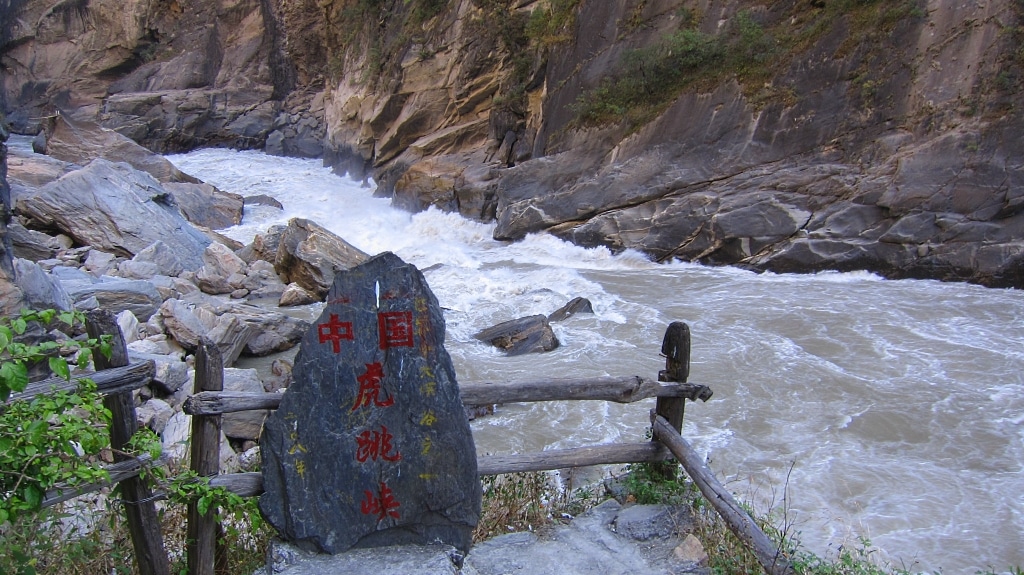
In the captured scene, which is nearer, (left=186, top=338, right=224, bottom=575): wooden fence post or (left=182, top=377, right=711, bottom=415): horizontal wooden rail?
(left=186, top=338, right=224, bottom=575): wooden fence post

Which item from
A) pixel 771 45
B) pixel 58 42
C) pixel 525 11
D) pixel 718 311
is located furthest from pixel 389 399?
pixel 58 42

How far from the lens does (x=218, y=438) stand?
3244mm

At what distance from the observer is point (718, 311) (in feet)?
33.3

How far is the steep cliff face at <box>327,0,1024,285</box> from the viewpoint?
1088 centimetres

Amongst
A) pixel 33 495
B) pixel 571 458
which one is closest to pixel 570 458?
pixel 571 458

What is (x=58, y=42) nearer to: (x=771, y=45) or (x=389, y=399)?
(x=771, y=45)

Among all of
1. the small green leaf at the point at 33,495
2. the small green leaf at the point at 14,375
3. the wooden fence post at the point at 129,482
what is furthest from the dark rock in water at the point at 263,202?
the small green leaf at the point at 14,375

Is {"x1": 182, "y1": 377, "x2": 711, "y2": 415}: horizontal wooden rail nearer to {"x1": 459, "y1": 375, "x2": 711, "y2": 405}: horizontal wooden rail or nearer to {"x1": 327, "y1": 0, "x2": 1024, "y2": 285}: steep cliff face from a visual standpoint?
{"x1": 459, "y1": 375, "x2": 711, "y2": 405}: horizontal wooden rail

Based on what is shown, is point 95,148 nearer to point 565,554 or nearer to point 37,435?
point 37,435

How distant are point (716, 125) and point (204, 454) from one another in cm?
1190

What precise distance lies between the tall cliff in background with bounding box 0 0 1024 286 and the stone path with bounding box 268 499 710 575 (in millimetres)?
8975

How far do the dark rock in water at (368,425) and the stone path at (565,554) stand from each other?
0.09m

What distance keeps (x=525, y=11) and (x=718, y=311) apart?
10993 mm

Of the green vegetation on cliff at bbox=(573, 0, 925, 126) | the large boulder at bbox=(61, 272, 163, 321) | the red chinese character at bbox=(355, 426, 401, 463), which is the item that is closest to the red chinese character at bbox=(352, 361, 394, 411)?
the red chinese character at bbox=(355, 426, 401, 463)
